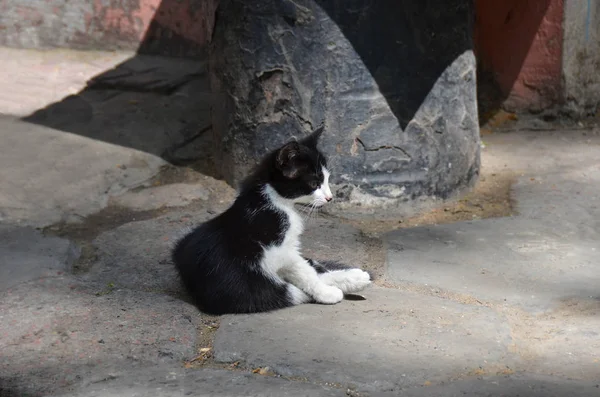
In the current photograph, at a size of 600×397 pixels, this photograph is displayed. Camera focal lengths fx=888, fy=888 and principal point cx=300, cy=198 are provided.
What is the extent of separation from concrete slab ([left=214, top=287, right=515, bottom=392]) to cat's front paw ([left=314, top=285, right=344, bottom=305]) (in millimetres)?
30

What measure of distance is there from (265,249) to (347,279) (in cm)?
36

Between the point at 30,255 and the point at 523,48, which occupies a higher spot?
the point at 523,48

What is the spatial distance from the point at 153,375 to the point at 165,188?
201 cm

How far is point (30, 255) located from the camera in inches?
149

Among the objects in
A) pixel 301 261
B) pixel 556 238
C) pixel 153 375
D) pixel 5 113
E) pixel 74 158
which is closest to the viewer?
pixel 153 375

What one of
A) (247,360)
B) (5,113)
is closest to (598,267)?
(247,360)

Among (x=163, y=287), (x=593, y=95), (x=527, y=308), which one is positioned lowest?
(x=163, y=287)

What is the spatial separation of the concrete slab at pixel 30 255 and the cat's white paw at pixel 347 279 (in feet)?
3.58

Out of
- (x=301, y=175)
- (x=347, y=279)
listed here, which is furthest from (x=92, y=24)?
(x=347, y=279)

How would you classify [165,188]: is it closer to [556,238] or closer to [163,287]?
[163,287]

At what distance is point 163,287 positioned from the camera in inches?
139

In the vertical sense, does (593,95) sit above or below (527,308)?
above

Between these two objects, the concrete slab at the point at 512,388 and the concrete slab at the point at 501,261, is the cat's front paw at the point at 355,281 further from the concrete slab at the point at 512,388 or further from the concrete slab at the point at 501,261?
the concrete slab at the point at 512,388

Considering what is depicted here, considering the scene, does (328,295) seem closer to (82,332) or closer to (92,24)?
(82,332)
